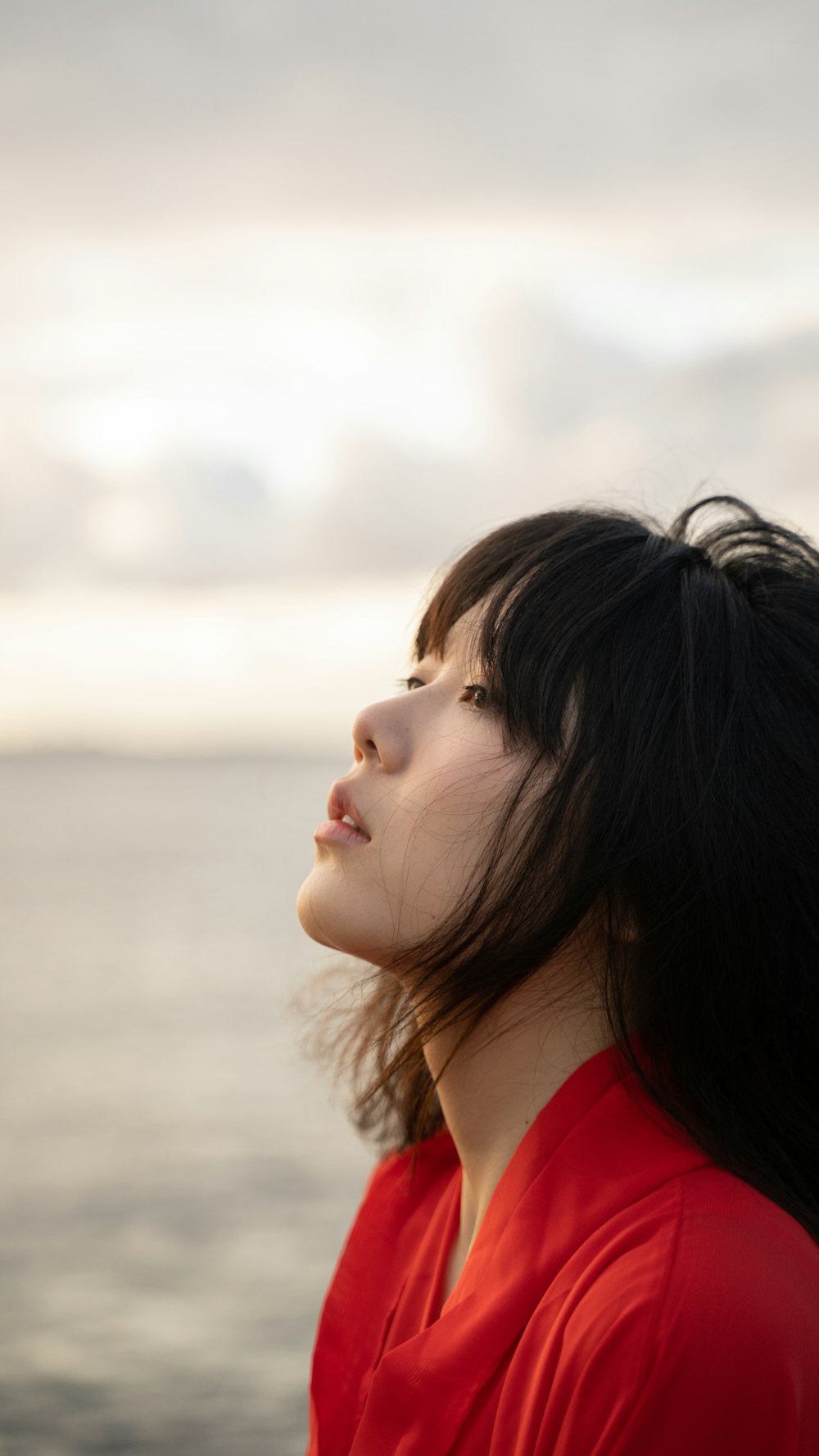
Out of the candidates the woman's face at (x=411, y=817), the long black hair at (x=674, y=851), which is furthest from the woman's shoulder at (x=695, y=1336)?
the woman's face at (x=411, y=817)

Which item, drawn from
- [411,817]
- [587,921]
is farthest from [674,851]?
[411,817]

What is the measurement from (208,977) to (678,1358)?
15528mm

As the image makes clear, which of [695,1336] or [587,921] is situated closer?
[695,1336]

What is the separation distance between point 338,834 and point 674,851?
1.42 ft

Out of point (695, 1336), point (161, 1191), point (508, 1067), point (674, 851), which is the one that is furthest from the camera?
point (161, 1191)

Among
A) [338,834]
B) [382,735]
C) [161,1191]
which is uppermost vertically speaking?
[382,735]

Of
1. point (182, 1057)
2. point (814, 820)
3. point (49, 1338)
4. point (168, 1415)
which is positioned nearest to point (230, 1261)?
point (49, 1338)

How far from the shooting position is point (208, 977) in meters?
16.0

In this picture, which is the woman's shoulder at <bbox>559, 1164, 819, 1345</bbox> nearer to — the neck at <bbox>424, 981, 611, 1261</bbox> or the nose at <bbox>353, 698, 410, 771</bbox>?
the neck at <bbox>424, 981, 611, 1261</bbox>

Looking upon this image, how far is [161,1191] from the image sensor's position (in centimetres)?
799

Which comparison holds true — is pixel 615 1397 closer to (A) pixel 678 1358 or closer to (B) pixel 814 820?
(A) pixel 678 1358

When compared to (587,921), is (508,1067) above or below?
below

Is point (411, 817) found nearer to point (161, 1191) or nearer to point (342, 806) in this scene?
point (342, 806)

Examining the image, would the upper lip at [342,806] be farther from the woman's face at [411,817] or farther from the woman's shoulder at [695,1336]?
the woman's shoulder at [695,1336]
